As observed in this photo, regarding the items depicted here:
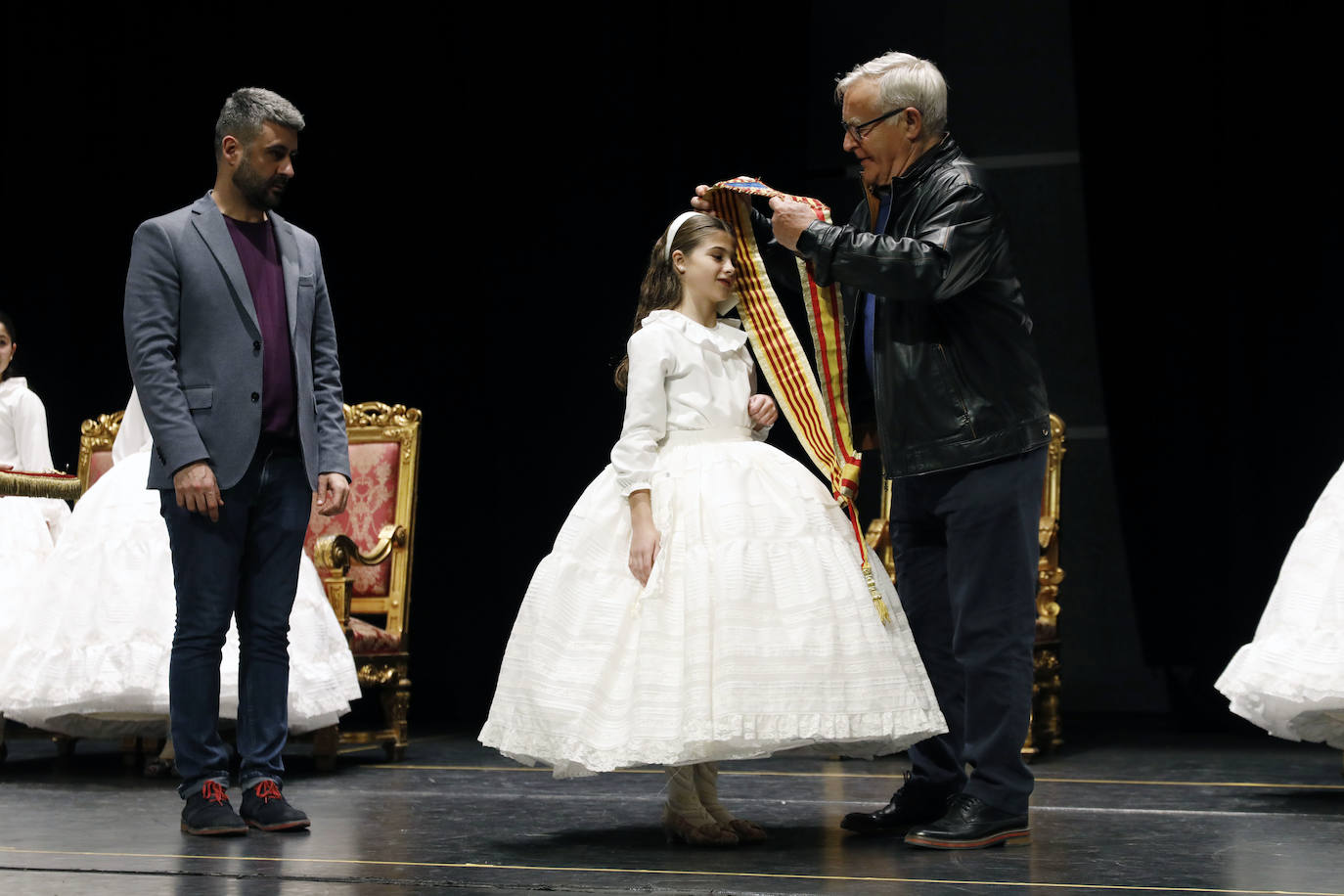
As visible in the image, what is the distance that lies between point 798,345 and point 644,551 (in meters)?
0.53

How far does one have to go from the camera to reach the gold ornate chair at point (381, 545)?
445 cm

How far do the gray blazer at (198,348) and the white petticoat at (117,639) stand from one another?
105cm

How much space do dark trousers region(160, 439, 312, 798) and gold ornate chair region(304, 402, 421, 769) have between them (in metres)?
1.40

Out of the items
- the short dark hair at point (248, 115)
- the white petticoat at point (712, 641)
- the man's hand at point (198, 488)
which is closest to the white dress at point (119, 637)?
the man's hand at point (198, 488)

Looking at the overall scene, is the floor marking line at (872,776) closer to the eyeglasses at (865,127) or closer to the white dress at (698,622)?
the white dress at (698,622)

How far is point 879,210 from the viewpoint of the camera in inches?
111

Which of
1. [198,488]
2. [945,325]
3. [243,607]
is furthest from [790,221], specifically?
[243,607]

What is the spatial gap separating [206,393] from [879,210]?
1.30 m

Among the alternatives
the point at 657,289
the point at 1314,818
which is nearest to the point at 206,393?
the point at 657,289

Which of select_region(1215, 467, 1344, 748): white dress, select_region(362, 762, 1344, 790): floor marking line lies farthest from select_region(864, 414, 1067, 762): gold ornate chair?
select_region(1215, 467, 1344, 748): white dress

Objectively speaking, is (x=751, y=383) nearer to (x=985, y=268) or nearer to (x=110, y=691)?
(x=985, y=268)

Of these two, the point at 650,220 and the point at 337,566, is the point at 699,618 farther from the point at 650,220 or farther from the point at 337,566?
the point at 650,220

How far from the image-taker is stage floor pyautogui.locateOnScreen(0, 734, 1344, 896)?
7.59 feet

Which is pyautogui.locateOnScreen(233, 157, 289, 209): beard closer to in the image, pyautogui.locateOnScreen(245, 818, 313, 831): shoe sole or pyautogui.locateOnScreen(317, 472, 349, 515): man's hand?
pyautogui.locateOnScreen(317, 472, 349, 515): man's hand
